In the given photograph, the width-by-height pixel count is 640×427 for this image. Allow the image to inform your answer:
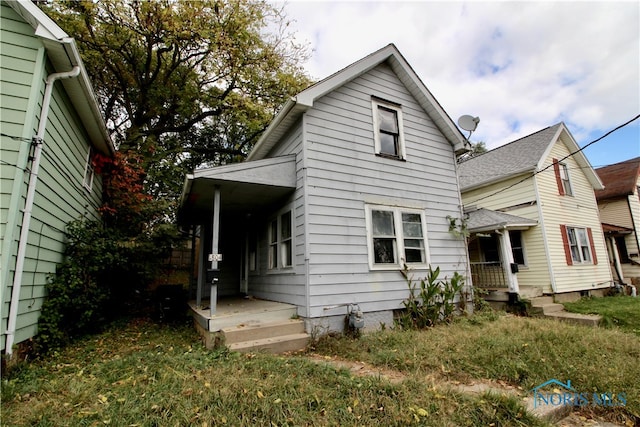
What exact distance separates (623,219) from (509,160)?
25.6 feet

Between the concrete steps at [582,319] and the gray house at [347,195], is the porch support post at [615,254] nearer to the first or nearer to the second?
the concrete steps at [582,319]

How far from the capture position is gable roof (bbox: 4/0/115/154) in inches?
173

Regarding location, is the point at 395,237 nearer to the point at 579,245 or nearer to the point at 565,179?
the point at 579,245

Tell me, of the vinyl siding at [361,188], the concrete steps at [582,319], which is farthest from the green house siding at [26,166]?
the concrete steps at [582,319]

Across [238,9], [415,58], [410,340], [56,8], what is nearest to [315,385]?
[410,340]

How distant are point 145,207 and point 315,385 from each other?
7.51 m

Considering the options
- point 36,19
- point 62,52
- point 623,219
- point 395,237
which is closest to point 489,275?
point 395,237

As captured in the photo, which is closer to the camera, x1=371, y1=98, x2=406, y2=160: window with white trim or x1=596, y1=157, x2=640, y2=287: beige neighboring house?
x1=371, y1=98, x2=406, y2=160: window with white trim

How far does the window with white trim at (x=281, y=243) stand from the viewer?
7.10 metres

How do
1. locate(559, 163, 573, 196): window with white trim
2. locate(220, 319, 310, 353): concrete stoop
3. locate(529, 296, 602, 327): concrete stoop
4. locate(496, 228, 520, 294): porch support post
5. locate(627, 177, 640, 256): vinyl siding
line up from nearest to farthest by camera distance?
locate(220, 319, 310, 353): concrete stoop
locate(529, 296, 602, 327): concrete stoop
locate(496, 228, 520, 294): porch support post
locate(559, 163, 573, 196): window with white trim
locate(627, 177, 640, 256): vinyl siding

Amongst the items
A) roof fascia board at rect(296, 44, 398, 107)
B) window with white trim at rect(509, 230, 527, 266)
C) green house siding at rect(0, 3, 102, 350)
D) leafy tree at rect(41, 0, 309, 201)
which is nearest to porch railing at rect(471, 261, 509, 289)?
window with white trim at rect(509, 230, 527, 266)

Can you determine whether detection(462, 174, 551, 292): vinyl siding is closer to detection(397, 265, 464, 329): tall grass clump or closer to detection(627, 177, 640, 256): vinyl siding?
detection(397, 265, 464, 329): tall grass clump

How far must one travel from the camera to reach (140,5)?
33.1 feet

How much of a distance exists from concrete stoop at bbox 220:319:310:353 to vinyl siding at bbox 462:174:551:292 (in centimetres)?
952
